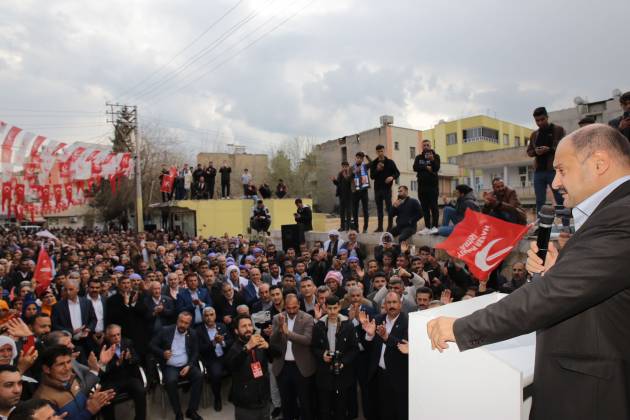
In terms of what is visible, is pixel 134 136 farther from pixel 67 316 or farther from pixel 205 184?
pixel 67 316

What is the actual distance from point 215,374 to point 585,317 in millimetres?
5657

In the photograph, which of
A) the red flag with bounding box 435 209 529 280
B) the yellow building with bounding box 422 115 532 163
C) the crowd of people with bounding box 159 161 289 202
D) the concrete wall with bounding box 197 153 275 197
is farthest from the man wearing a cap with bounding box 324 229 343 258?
the concrete wall with bounding box 197 153 275 197

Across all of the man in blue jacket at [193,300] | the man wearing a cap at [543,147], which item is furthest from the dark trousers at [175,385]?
the man wearing a cap at [543,147]

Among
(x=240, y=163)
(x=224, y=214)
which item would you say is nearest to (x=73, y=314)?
(x=224, y=214)

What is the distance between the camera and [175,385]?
227 inches

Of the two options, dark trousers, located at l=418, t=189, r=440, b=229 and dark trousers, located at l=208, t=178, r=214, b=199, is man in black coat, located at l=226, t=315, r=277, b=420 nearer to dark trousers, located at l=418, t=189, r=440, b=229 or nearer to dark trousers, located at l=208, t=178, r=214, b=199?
dark trousers, located at l=418, t=189, r=440, b=229

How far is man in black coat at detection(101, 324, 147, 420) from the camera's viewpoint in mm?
5416

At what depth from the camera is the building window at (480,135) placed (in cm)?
4429

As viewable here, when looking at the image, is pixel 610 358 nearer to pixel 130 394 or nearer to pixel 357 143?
pixel 130 394

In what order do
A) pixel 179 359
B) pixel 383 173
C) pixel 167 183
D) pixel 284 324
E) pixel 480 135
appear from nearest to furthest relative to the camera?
pixel 284 324, pixel 179 359, pixel 383 173, pixel 167 183, pixel 480 135

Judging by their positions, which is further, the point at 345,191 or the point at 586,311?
the point at 345,191

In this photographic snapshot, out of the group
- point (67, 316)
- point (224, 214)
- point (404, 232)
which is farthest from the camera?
point (224, 214)

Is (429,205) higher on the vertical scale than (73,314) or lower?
higher

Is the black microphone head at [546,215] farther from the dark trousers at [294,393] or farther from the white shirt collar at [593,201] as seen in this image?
the dark trousers at [294,393]
